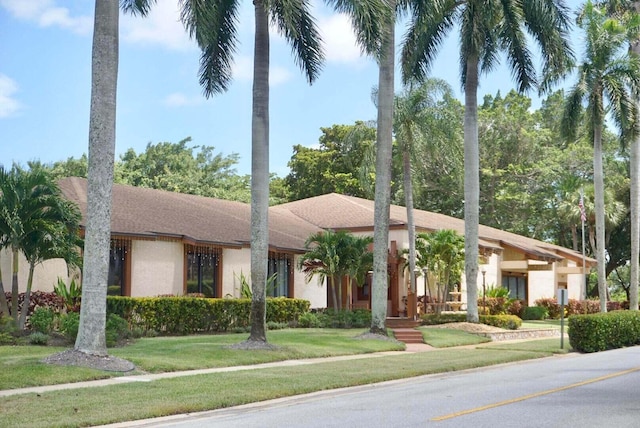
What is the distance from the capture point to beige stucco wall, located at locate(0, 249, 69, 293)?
26.6m

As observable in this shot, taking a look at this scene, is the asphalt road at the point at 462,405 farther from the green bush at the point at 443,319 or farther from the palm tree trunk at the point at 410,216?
the palm tree trunk at the point at 410,216

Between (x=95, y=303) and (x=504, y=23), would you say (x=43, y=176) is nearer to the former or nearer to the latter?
(x=95, y=303)

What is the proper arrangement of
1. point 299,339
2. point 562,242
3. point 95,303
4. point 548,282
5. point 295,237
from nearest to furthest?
point 95,303, point 299,339, point 295,237, point 548,282, point 562,242

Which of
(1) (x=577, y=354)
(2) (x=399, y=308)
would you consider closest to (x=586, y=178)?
(2) (x=399, y=308)

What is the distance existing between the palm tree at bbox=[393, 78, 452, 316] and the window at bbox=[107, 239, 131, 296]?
43.1 ft

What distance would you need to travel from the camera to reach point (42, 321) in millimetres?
22281

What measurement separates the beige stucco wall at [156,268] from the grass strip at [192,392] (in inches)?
424

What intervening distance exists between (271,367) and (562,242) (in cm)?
5612

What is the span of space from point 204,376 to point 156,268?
13293 millimetres

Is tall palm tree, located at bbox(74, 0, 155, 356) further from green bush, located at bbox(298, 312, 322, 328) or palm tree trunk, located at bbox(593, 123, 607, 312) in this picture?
palm tree trunk, located at bbox(593, 123, 607, 312)

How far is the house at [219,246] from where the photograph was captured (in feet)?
95.7

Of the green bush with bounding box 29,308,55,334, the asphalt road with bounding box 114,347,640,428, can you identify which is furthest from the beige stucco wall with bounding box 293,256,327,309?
the asphalt road with bounding box 114,347,640,428

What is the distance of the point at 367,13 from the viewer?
72.0 ft

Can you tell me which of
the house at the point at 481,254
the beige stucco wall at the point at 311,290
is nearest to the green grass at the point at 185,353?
the beige stucco wall at the point at 311,290
